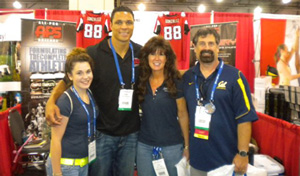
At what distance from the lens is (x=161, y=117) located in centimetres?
189

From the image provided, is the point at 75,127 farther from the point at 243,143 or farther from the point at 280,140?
the point at 280,140

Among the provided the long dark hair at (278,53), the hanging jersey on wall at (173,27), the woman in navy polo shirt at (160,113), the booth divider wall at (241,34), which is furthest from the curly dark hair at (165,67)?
the long dark hair at (278,53)

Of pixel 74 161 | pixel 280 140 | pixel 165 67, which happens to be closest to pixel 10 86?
pixel 74 161

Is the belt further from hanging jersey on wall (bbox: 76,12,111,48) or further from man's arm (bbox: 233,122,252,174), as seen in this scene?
hanging jersey on wall (bbox: 76,12,111,48)

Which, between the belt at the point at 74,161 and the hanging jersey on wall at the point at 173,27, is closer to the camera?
the belt at the point at 74,161

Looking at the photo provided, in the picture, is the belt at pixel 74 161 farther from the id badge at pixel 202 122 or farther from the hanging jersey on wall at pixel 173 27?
the hanging jersey on wall at pixel 173 27

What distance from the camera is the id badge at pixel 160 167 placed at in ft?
6.23

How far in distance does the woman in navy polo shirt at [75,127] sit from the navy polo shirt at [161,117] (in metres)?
0.44

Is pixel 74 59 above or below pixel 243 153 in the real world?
above

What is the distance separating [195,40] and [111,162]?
1285 millimetres

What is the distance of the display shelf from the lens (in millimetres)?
4922

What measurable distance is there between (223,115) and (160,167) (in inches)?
26.1

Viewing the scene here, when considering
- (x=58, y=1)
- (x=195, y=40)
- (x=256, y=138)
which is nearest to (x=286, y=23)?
(x=256, y=138)

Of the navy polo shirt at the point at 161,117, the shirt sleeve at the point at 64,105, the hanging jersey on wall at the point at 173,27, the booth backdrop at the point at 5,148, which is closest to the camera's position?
the shirt sleeve at the point at 64,105
